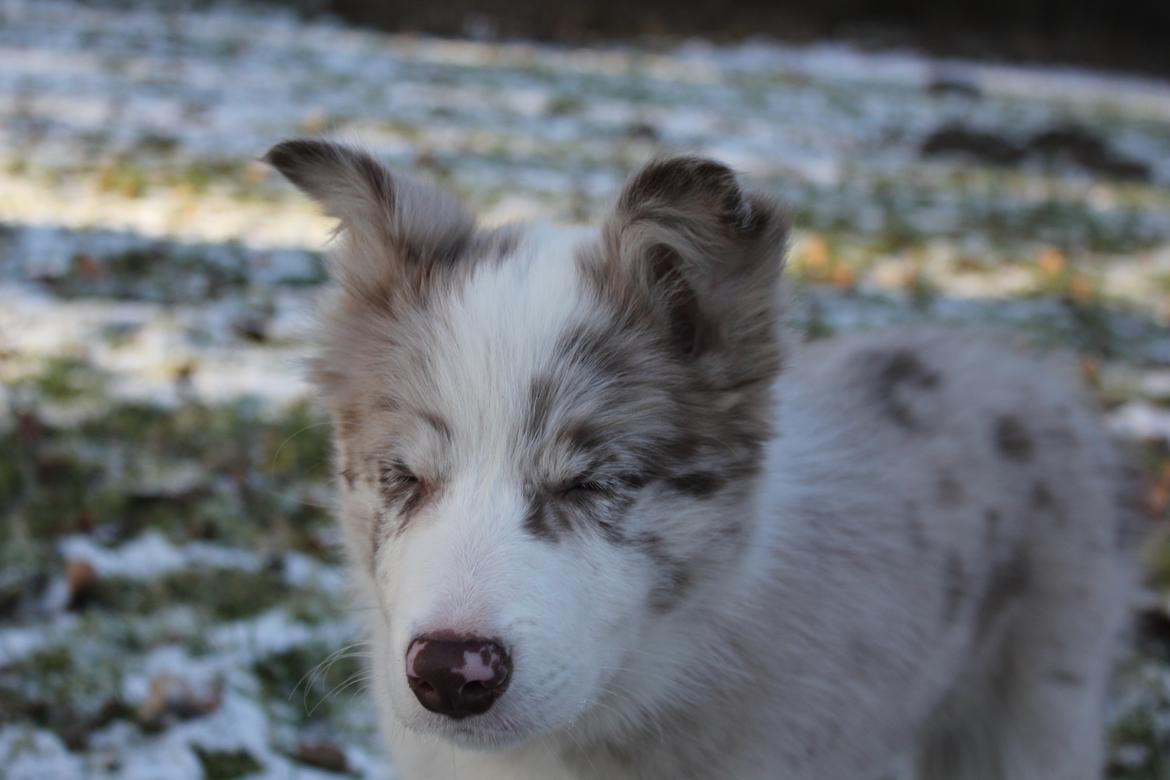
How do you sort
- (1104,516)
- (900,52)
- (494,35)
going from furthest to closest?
(900,52)
(494,35)
(1104,516)

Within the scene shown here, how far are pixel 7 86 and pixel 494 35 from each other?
897 cm

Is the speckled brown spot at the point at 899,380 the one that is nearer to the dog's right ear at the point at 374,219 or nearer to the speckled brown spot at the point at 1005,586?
the speckled brown spot at the point at 1005,586

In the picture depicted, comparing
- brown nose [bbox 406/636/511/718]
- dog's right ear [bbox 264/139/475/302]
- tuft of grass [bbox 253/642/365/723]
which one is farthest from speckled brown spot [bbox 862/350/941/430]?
tuft of grass [bbox 253/642/365/723]

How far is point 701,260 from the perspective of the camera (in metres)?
2.28

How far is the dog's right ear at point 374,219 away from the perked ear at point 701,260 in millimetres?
406

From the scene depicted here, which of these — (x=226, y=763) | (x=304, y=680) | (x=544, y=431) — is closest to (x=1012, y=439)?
(x=544, y=431)

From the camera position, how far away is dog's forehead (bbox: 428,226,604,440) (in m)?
2.11

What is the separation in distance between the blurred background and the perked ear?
175mm

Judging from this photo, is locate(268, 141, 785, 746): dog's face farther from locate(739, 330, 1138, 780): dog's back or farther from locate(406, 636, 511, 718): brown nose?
locate(739, 330, 1138, 780): dog's back

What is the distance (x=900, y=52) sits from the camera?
20.6 m

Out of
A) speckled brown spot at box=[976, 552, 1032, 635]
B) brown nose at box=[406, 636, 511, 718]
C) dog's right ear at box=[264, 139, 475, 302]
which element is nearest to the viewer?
brown nose at box=[406, 636, 511, 718]

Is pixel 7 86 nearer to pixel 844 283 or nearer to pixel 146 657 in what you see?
pixel 844 283

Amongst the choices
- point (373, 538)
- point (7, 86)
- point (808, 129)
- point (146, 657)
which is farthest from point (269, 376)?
point (808, 129)

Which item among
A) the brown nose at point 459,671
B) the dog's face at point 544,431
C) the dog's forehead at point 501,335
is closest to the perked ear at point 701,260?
the dog's face at point 544,431
